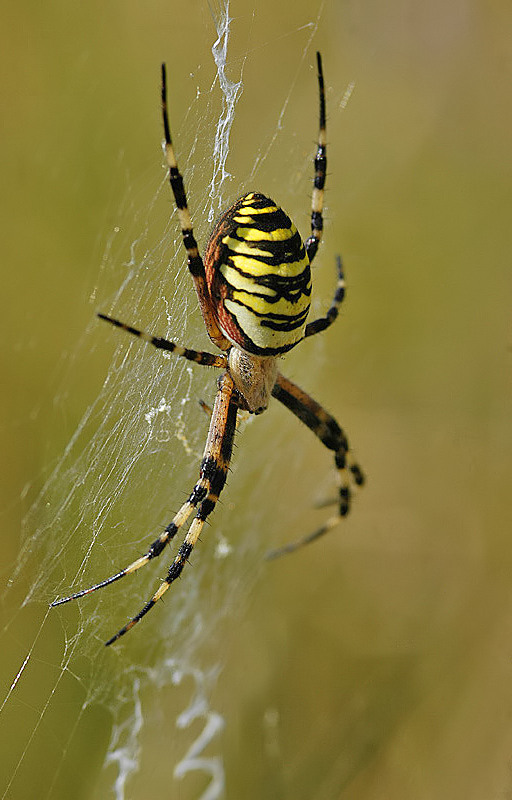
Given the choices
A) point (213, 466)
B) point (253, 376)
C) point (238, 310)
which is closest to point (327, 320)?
point (253, 376)

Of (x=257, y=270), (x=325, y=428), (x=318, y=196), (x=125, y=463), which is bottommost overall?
(x=125, y=463)

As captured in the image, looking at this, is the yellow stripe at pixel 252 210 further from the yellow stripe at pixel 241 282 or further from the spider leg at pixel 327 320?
the spider leg at pixel 327 320

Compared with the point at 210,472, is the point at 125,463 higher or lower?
lower

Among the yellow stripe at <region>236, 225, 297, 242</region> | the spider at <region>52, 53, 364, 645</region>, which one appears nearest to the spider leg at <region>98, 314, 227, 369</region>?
the spider at <region>52, 53, 364, 645</region>

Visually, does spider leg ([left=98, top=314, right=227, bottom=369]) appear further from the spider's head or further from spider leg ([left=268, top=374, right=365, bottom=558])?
spider leg ([left=268, top=374, right=365, bottom=558])

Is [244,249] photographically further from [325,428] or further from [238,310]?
[325,428]

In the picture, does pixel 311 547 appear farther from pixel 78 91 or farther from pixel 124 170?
pixel 78 91
